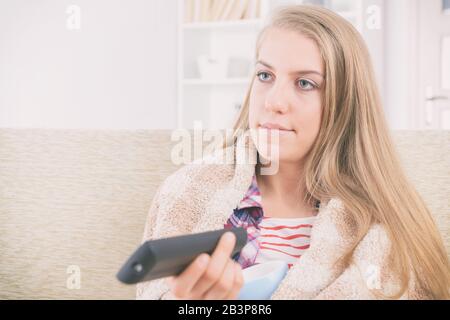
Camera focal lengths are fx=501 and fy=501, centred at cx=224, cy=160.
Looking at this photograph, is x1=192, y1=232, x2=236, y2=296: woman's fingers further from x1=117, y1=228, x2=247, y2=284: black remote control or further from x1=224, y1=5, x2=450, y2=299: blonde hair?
x1=224, y1=5, x2=450, y2=299: blonde hair

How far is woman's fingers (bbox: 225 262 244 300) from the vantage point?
588 mm

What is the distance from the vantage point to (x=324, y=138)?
0.82 meters

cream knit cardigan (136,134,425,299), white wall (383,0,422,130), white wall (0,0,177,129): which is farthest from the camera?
white wall (0,0,177,129)

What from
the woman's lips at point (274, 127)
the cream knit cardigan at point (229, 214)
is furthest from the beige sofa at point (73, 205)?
the woman's lips at point (274, 127)

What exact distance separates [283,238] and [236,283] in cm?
19

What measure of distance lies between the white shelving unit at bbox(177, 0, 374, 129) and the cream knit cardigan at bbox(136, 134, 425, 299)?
1.22 m

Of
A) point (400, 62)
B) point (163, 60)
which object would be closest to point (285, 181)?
point (400, 62)

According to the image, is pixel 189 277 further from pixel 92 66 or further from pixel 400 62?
pixel 92 66

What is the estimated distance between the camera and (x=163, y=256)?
48 centimetres

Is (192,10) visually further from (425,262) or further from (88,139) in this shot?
(425,262)

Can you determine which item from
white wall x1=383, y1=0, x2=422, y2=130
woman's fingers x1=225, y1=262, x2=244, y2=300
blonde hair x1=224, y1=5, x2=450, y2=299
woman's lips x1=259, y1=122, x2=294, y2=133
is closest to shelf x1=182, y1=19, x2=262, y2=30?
white wall x1=383, y1=0, x2=422, y2=130

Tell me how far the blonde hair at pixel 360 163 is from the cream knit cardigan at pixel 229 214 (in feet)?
0.06

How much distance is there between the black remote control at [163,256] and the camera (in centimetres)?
48

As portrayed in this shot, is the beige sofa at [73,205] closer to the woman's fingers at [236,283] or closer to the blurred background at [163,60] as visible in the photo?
the woman's fingers at [236,283]
